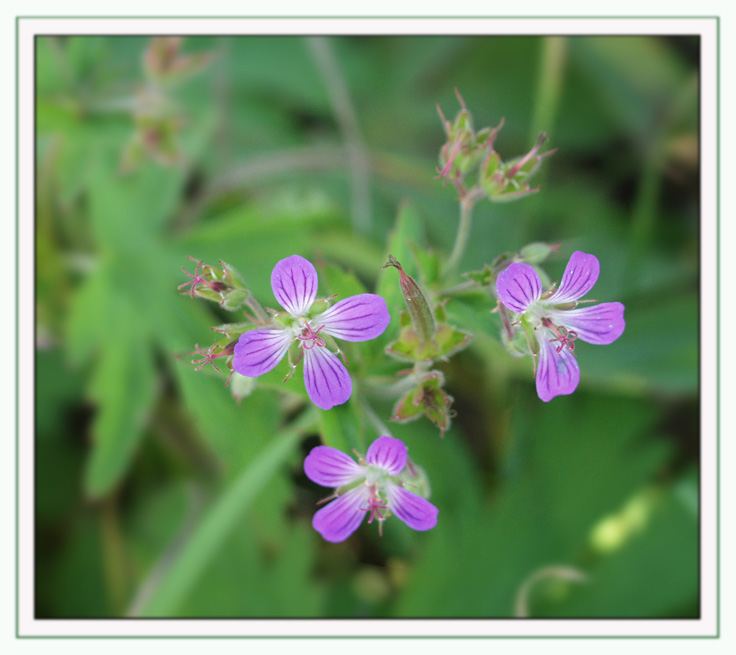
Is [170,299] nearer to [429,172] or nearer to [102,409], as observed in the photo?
[102,409]

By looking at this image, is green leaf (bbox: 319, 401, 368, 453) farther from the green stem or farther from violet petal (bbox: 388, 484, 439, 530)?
the green stem

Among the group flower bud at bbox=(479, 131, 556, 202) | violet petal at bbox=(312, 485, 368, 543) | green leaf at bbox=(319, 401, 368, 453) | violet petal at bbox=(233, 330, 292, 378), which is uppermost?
flower bud at bbox=(479, 131, 556, 202)

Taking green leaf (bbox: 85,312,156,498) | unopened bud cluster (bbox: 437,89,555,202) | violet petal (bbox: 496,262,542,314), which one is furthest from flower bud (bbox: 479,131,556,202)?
green leaf (bbox: 85,312,156,498)

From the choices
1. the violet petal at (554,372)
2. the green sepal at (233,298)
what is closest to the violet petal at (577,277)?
the violet petal at (554,372)

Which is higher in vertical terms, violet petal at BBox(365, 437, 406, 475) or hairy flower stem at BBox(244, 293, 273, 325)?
hairy flower stem at BBox(244, 293, 273, 325)

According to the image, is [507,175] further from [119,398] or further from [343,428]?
[119,398]

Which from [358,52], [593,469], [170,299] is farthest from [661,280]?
[170,299]

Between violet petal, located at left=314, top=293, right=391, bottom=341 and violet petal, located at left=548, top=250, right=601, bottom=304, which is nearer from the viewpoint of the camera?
violet petal, located at left=314, top=293, right=391, bottom=341
